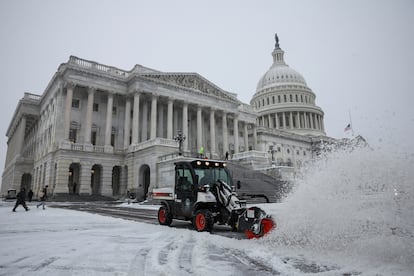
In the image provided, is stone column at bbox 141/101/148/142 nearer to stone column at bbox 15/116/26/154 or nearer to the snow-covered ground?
stone column at bbox 15/116/26/154

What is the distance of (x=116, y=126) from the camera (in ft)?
133

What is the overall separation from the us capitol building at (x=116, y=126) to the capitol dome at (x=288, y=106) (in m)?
35.2

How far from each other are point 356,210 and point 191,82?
41.7 metres

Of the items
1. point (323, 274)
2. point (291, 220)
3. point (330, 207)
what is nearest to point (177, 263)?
point (323, 274)

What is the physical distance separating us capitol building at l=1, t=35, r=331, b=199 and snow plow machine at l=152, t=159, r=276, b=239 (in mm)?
18372

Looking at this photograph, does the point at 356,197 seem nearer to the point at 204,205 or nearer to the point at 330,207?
the point at 330,207

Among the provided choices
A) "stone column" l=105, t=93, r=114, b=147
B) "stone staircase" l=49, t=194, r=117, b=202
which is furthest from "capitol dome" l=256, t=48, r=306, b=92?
"stone staircase" l=49, t=194, r=117, b=202

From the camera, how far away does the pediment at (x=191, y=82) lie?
136ft

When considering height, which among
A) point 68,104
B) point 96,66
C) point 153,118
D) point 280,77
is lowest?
point 153,118

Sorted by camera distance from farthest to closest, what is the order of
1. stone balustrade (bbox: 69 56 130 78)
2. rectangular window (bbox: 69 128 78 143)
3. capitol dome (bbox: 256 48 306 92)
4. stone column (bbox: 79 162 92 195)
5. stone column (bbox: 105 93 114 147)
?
1. capitol dome (bbox: 256 48 306 92)
2. rectangular window (bbox: 69 128 78 143)
3. stone column (bbox: 105 93 114 147)
4. stone balustrade (bbox: 69 56 130 78)
5. stone column (bbox: 79 162 92 195)

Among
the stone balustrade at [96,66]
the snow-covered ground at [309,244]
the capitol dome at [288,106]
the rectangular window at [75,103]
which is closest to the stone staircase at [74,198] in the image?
the rectangular window at [75,103]

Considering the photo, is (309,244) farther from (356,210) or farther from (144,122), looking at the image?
(144,122)

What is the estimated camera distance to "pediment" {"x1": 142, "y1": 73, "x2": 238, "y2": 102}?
136 ft

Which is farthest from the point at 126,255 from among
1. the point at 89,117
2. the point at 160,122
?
the point at 160,122
